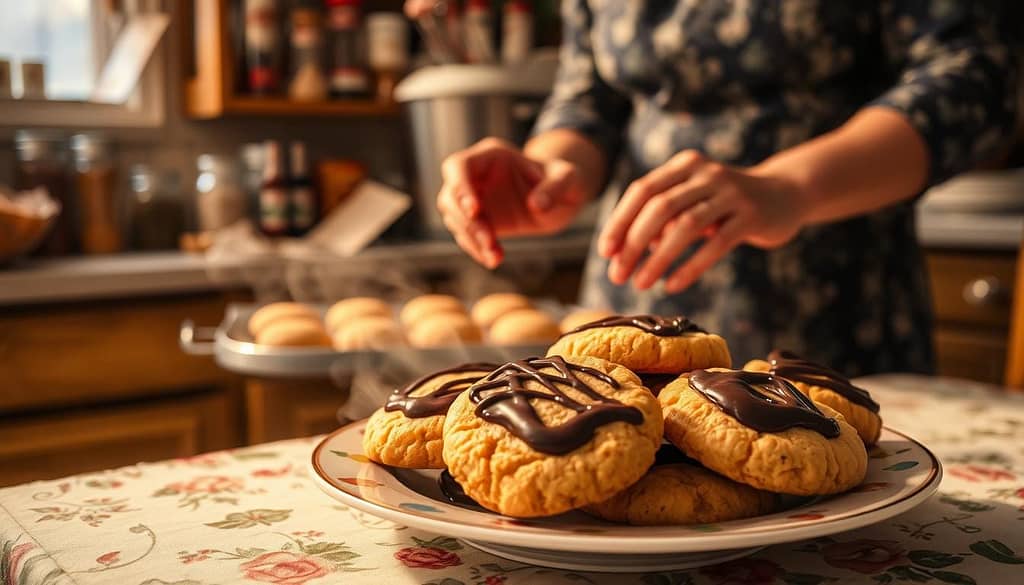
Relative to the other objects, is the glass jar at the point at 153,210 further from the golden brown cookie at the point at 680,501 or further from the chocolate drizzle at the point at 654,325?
the golden brown cookie at the point at 680,501

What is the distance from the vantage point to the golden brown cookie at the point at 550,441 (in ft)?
1.52

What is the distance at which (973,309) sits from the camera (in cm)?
206

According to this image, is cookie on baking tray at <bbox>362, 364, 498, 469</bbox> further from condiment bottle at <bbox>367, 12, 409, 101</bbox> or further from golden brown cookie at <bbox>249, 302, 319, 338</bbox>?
condiment bottle at <bbox>367, 12, 409, 101</bbox>

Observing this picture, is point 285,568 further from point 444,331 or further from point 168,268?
point 168,268

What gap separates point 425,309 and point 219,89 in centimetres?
Answer: 96

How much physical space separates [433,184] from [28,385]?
0.96 m

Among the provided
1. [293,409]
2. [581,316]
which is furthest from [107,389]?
[581,316]

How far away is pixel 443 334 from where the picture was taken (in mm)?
1354

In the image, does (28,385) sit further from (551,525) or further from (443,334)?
(551,525)

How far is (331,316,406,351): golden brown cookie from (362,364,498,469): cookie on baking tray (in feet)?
2.18

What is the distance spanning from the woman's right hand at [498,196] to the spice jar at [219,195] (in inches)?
47.4

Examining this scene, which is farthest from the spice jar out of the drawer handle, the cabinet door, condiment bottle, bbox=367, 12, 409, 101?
the drawer handle

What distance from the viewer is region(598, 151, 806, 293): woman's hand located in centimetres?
88

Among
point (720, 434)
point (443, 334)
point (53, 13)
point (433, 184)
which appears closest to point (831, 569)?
point (720, 434)
